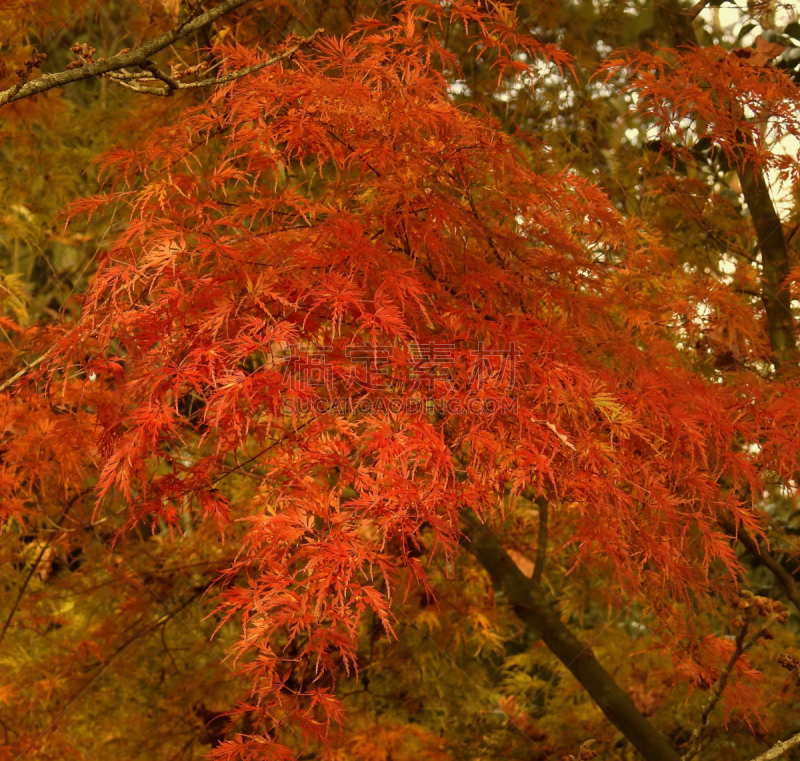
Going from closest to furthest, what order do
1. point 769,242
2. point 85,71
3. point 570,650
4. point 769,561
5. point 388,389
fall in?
point 85,71
point 388,389
point 769,561
point 570,650
point 769,242

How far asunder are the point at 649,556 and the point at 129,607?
6.38 ft

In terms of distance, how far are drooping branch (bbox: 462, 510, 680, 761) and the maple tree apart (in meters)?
0.01

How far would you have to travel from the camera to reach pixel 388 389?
5.08 ft

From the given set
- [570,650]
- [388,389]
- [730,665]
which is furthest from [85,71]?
[570,650]

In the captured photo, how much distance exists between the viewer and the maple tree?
57.1 inches

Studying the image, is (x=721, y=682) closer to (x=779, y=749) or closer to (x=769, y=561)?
(x=779, y=749)

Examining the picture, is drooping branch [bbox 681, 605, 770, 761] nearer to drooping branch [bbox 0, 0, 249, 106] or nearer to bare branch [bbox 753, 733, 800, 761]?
bare branch [bbox 753, 733, 800, 761]

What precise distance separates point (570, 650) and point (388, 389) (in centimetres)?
136

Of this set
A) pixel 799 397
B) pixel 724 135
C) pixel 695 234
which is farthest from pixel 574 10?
pixel 799 397

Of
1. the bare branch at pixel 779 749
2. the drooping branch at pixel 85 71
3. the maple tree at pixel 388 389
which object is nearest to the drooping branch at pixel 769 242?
the maple tree at pixel 388 389

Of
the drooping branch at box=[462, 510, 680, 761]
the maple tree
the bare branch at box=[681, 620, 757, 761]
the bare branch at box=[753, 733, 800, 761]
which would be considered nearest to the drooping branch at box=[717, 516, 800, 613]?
the maple tree

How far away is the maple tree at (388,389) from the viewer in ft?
4.76

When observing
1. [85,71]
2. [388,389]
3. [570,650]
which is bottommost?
[570,650]

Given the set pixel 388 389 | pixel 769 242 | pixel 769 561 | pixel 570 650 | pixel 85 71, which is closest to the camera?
pixel 85 71
